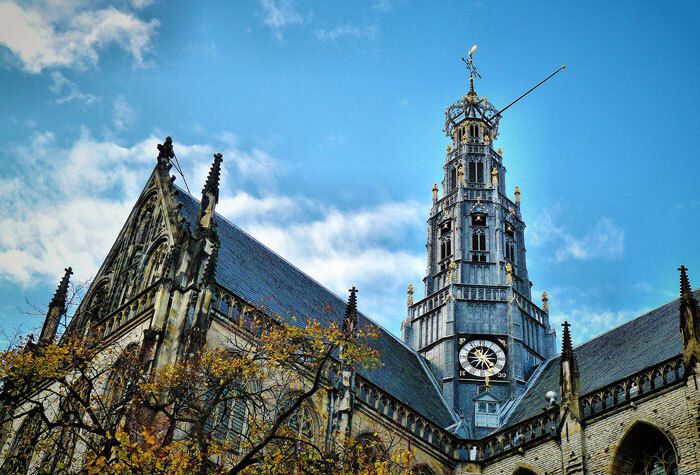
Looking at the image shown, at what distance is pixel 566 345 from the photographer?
27016mm

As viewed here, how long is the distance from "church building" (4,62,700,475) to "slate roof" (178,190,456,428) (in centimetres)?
10

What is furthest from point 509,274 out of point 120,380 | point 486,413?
point 120,380

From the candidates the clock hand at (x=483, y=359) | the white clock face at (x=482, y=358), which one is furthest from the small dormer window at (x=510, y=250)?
the clock hand at (x=483, y=359)

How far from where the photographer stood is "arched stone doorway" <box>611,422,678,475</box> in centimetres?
2325

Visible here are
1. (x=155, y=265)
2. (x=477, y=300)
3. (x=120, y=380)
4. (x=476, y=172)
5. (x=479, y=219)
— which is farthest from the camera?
(x=476, y=172)

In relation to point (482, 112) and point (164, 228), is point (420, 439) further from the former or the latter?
point (482, 112)

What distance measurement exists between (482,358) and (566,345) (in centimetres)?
843

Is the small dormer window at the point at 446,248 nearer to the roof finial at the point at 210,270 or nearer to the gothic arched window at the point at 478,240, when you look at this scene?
the gothic arched window at the point at 478,240

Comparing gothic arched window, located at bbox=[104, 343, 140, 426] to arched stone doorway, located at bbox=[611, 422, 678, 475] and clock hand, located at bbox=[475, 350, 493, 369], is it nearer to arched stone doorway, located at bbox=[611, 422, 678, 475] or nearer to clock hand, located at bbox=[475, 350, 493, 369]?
arched stone doorway, located at bbox=[611, 422, 678, 475]

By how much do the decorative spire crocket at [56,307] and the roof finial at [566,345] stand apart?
1724 cm

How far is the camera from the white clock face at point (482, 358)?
34.6m

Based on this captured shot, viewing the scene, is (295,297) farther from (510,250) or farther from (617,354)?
(510,250)

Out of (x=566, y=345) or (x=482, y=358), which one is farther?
(x=482, y=358)

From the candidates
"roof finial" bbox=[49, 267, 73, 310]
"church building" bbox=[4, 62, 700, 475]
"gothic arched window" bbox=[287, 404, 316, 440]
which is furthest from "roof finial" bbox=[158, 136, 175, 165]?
"gothic arched window" bbox=[287, 404, 316, 440]
